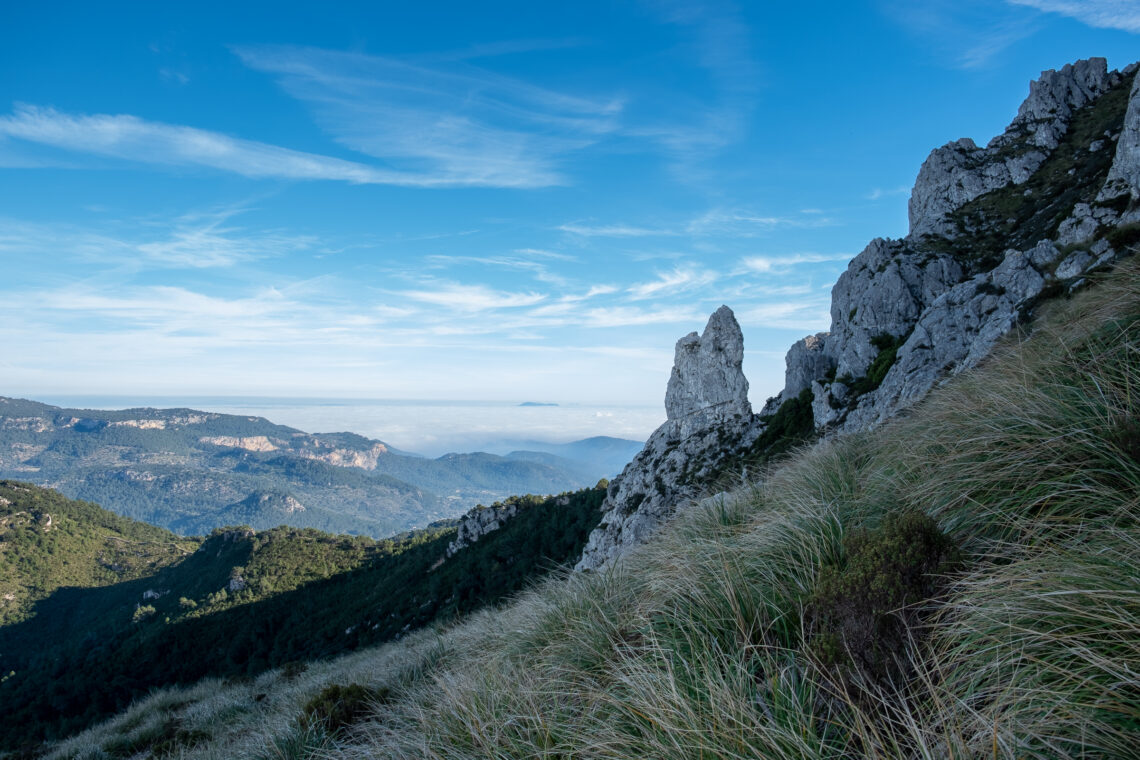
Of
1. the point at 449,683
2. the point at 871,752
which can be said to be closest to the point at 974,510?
the point at 871,752

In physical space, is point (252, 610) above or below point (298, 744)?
below

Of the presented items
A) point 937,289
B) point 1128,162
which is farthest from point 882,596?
point 1128,162

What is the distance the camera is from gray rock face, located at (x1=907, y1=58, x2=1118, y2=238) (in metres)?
62.8

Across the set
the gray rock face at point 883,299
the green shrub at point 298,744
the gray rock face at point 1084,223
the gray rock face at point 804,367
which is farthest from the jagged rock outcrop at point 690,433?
the green shrub at point 298,744

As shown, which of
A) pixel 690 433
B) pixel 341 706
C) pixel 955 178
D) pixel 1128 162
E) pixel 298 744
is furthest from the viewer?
pixel 955 178

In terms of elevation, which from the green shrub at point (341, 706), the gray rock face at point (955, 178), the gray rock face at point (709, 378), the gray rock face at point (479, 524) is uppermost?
the gray rock face at point (955, 178)

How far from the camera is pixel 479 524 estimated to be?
258 feet

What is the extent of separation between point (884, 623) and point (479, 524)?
79909mm

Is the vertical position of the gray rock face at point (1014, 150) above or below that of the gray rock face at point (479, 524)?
above

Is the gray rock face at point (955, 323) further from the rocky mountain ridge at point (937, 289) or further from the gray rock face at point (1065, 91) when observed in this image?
the gray rock face at point (1065, 91)

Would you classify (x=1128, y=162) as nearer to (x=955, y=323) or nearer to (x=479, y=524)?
(x=955, y=323)

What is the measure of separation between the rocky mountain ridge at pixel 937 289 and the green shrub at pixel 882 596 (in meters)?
14.6

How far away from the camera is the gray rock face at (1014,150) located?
62844 mm

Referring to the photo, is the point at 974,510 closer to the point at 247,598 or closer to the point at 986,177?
the point at 986,177
